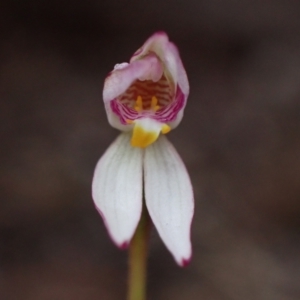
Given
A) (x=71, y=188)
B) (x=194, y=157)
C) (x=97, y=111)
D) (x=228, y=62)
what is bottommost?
(x=71, y=188)

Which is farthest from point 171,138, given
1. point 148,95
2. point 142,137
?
point 142,137

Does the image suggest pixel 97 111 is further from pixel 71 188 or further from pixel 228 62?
pixel 228 62

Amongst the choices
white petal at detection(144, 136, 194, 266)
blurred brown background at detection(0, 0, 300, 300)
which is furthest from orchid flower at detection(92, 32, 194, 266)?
blurred brown background at detection(0, 0, 300, 300)

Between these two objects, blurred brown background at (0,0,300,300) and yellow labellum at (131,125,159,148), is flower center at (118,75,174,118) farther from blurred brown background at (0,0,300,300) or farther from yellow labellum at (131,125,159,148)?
blurred brown background at (0,0,300,300)

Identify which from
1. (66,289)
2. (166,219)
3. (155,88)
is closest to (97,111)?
(66,289)

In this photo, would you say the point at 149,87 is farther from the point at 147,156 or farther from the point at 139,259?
the point at 139,259

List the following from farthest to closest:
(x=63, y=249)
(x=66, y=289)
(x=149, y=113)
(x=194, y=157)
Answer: (x=194, y=157) < (x=63, y=249) < (x=66, y=289) < (x=149, y=113)

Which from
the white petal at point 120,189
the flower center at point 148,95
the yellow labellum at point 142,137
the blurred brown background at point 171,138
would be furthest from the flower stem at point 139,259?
the blurred brown background at point 171,138
